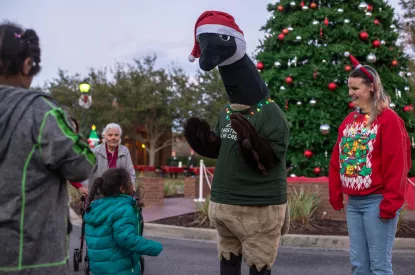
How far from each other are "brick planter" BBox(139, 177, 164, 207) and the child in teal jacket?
25.5ft

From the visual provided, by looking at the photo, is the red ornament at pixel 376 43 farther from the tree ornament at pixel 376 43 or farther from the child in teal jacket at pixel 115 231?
the child in teal jacket at pixel 115 231

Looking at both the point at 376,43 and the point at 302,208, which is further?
the point at 376,43

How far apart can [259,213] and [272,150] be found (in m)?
0.47

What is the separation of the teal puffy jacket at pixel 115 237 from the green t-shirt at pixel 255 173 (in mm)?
636

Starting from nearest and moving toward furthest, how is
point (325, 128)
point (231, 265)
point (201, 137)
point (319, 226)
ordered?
1. point (231, 265)
2. point (201, 137)
3. point (319, 226)
4. point (325, 128)

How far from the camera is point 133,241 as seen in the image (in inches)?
147

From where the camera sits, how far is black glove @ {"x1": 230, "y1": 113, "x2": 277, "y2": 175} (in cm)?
356

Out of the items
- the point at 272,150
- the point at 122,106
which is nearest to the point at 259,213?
the point at 272,150

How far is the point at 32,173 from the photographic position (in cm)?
226

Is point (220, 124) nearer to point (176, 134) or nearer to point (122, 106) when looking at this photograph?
point (122, 106)

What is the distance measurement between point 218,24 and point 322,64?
760cm

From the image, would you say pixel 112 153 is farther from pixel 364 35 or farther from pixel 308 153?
pixel 364 35

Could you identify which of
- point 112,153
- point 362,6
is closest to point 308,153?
point 362,6

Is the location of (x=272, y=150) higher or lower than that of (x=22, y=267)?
higher
